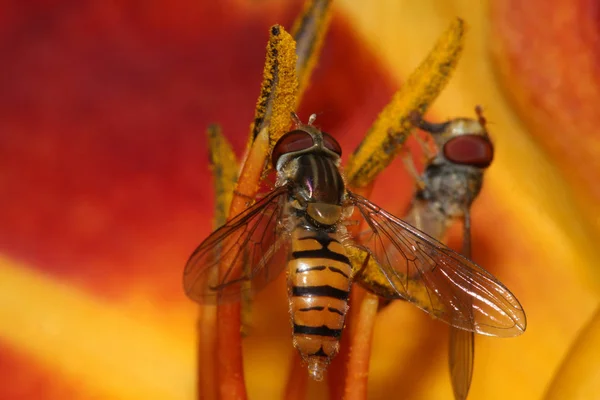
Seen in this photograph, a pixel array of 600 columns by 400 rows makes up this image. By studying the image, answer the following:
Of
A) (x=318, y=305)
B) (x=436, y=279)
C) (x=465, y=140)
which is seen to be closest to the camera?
(x=318, y=305)

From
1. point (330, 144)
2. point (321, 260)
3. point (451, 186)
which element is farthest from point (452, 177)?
point (321, 260)

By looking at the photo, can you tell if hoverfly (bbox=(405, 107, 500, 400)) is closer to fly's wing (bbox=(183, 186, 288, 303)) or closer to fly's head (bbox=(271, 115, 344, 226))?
fly's head (bbox=(271, 115, 344, 226))

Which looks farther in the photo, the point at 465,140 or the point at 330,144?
the point at 465,140

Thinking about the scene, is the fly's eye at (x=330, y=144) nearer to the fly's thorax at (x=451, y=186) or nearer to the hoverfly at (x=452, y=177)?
the hoverfly at (x=452, y=177)

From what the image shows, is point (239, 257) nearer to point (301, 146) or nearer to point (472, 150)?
point (301, 146)

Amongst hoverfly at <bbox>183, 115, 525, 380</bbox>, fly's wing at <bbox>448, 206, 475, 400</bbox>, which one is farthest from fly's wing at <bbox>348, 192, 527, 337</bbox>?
fly's wing at <bbox>448, 206, 475, 400</bbox>

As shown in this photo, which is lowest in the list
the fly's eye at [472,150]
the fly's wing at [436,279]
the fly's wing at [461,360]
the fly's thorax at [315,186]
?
the fly's wing at [461,360]

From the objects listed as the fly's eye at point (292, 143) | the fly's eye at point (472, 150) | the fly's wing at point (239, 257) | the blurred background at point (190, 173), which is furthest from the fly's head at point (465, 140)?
the fly's wing at point (239, 257)

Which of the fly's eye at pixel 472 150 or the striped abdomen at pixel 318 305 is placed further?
the fly's eye at pixel 472 150
